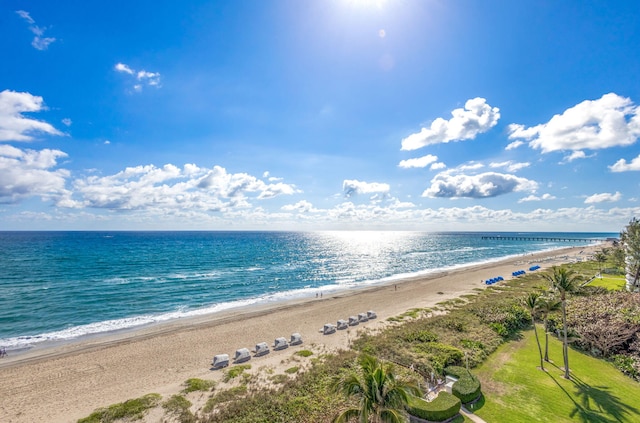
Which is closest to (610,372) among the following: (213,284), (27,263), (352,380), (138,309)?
(352,380)

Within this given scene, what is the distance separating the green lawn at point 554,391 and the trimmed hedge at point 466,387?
30.6 inches

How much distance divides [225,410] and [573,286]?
95.9ft

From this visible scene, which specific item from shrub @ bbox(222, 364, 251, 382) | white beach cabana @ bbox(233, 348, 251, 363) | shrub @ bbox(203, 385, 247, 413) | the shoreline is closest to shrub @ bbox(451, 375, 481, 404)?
shrub @ bbox(203, 385, 247, 413)

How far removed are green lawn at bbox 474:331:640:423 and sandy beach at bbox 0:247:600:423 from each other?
1501 cm

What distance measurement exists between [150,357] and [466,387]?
103 ft

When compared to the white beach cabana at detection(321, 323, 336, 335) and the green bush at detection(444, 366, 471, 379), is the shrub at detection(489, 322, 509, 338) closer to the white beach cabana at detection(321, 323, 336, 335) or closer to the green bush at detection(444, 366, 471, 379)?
the green bush at detection(444, 366, 471, 379)

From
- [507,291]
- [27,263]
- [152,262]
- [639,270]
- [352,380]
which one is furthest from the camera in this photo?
[152,262]

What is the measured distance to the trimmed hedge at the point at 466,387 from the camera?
2039 cm

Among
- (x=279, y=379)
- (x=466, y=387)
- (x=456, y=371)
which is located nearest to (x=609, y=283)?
(x=456, y=371)

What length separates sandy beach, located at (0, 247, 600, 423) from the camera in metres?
23.2

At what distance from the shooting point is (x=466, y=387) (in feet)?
69.1

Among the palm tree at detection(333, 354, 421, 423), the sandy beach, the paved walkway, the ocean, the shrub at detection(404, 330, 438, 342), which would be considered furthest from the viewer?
the ocean

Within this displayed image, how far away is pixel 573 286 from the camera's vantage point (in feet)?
77.3

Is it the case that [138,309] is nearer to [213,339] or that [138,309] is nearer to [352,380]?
[213,339]
